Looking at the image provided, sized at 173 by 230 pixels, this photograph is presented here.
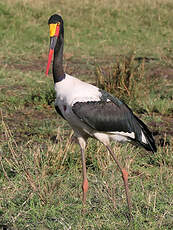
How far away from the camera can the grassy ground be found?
3.80 meters

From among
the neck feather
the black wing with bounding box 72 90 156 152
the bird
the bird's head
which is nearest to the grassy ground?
the bird

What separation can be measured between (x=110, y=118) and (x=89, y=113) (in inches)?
9.1

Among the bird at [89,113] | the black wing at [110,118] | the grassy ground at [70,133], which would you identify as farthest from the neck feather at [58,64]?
the grassy ground at [70,133]

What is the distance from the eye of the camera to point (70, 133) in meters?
6.20

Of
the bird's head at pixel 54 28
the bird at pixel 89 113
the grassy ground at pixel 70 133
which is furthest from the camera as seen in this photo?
the bird's head at pixel 54 28

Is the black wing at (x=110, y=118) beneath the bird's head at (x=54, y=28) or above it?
beneath

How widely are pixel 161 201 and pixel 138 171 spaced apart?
892 millimetres

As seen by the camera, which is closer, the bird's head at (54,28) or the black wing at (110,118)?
the black wing at (110,118)

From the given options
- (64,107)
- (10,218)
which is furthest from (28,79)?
(10,218)

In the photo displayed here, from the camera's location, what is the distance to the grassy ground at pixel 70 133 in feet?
12.5

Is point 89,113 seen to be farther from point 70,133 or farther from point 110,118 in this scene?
point 70,133

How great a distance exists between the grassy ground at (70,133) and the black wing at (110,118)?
0.39m

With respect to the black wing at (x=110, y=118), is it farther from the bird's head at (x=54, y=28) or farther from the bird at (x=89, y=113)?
the bird's head at (x=54, y=28)

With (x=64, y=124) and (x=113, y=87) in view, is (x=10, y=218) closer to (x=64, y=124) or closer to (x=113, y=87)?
(x=64, y=124)
